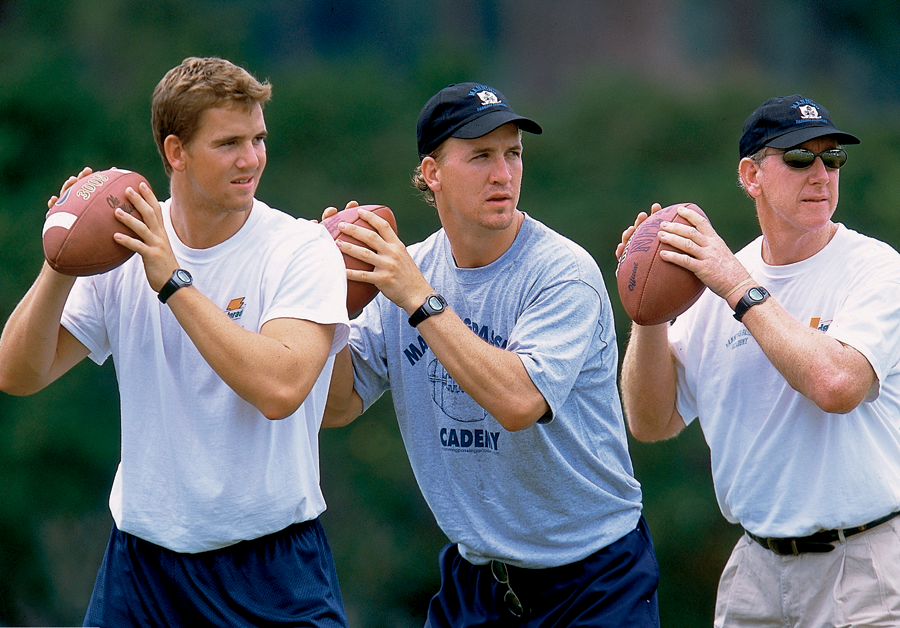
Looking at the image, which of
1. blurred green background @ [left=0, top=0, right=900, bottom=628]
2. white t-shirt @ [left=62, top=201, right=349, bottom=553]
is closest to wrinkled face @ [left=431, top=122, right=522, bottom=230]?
white t-shirt @ [left=62, top=201, right=349, bottom=553]

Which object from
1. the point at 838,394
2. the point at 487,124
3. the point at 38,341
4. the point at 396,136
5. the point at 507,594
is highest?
the point at 396,136

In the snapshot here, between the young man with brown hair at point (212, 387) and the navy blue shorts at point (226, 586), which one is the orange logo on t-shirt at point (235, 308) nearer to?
the young man with brown hair at point (212, 387)

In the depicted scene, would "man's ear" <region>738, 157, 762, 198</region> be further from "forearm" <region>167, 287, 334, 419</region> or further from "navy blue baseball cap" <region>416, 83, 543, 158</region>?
"forearm" <region>167, 287, 334, 419</region>

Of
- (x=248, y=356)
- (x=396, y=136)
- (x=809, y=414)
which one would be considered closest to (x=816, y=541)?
(x=809, y=414)

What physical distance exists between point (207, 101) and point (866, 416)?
2259 mm

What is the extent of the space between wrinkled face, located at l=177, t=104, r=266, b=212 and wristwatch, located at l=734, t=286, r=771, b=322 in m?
1.50

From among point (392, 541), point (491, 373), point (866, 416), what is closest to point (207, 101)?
point (491, 373)

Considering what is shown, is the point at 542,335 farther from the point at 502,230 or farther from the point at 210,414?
the point at 210,414

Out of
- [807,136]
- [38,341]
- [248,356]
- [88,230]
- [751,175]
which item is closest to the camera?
[248,356]

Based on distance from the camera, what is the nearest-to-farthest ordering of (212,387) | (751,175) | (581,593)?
(212,387)
(581,593)
(751,175)

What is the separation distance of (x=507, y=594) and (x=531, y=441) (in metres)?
0.51

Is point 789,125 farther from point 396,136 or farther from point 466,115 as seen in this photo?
point 396,136

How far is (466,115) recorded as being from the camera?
3.53 metres

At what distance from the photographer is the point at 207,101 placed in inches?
123
